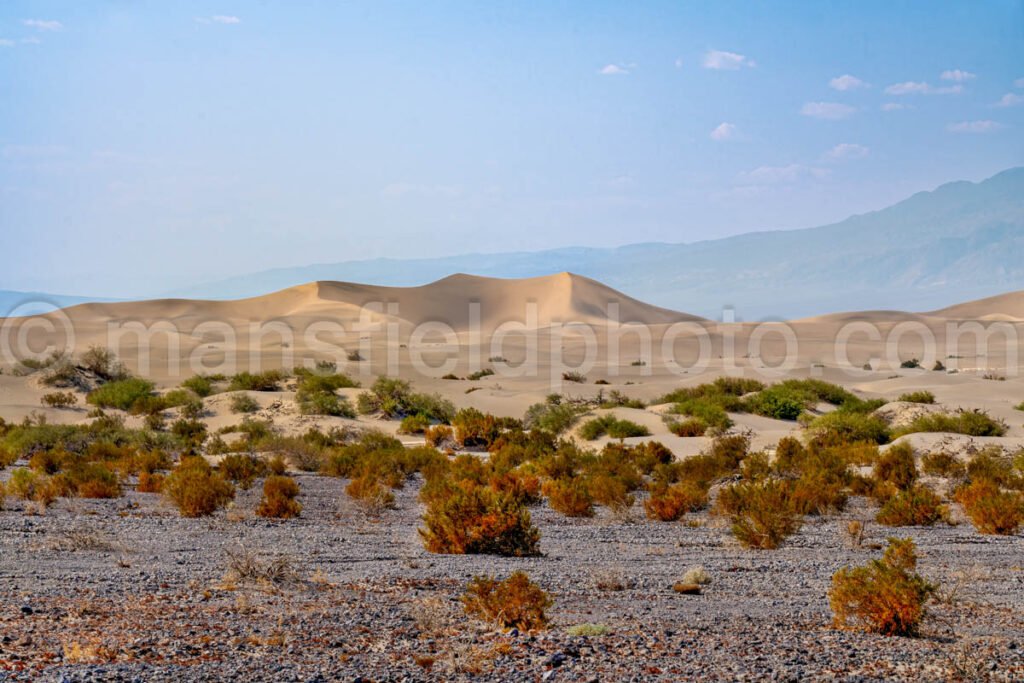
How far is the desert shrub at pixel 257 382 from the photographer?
3491cm

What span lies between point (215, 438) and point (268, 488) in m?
10.3

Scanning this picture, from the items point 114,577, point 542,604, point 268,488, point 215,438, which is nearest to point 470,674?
point 542,604

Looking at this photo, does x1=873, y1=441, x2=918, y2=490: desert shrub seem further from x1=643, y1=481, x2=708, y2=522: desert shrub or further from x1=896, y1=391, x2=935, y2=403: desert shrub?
x1=896, y1=391, x2=935, y2=403: desert shrub

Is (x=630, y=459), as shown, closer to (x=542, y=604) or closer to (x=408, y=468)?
(x=408, y=468)

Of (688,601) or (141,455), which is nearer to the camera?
(688,601)

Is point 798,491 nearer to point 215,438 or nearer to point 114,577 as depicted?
point 114,577

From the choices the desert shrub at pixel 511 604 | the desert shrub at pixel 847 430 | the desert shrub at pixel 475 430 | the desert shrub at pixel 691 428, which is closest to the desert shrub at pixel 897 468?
the desert shrub at pixel 847 430

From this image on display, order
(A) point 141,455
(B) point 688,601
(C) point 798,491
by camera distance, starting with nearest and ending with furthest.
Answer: (B) point 688,601, (C) point 798,491, (A) point 141,455

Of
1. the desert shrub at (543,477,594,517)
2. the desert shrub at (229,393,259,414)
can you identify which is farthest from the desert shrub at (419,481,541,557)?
the desert shrub at (229,393,259,414)

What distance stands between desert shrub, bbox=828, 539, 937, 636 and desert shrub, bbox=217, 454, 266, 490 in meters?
11.7

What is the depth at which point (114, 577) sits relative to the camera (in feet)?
29.8

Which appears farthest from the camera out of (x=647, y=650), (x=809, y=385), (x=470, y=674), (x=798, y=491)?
(x=809, y=385)

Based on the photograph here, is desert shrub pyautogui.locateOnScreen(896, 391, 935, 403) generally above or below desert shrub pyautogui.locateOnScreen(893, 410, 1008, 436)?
above

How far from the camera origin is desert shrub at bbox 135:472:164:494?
16.6 m
